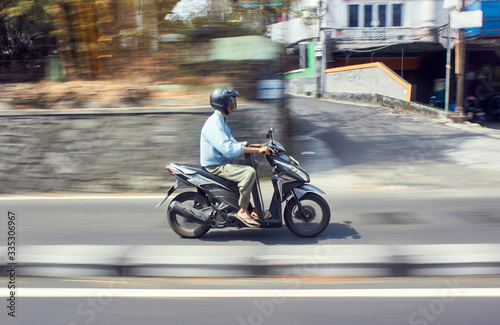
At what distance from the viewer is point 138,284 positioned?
3928 millimetres

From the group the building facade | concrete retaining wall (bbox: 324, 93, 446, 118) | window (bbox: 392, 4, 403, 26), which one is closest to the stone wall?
concrete retaining wall (bbox: 324, 93, 446, 118)

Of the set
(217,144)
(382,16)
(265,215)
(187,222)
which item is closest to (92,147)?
(187,222)

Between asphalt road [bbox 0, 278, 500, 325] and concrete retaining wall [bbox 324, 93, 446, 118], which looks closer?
asphalt road [bbox 0, 278, 500, 325]

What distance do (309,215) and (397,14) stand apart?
25198mm

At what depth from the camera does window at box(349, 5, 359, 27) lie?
2645 cm

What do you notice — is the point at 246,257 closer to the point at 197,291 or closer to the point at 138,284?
the point at 197,291

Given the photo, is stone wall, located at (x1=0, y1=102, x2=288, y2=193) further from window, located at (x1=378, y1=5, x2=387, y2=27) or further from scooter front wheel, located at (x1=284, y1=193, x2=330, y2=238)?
window, located at (x1=378, y1=5, x2=387, y2=27)

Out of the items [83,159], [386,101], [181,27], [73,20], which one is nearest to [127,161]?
[83,159]

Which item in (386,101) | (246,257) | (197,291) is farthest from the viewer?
(386,101)

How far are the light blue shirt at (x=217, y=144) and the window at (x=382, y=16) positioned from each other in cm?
2465

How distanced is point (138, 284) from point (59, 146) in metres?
4.67

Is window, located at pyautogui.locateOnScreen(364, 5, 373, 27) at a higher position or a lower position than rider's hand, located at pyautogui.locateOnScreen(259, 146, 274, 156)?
higher

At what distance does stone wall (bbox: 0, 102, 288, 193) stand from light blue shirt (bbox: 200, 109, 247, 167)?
9.99 feet

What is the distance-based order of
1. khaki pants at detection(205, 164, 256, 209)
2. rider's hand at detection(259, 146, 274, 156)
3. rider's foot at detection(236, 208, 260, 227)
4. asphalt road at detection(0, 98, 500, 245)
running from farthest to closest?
asphalt road at detection(0, 98, 500, 245) → rider's foot at detection(236, 208, 260, 227) → khaki pants at detection(205, 164, 256, 209) → rider's hand at detection(259, 146, 274, 156)
